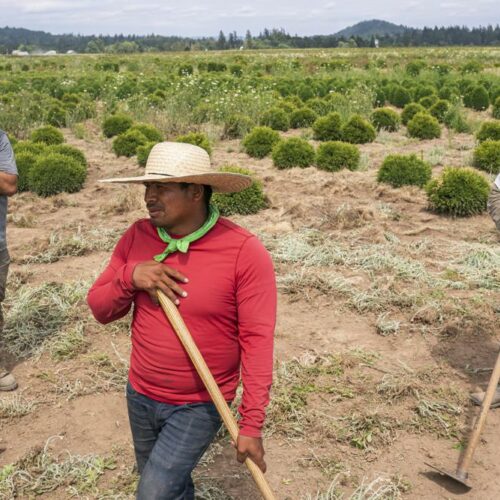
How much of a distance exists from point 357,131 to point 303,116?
2517mm

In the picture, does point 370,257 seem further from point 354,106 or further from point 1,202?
point 354,106

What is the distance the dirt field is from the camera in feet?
11.6

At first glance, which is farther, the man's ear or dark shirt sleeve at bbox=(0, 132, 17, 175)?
dark shirt sleeve at bbox=(0, 132, 17, 175)

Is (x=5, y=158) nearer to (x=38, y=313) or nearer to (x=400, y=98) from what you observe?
(x=38, y=313)

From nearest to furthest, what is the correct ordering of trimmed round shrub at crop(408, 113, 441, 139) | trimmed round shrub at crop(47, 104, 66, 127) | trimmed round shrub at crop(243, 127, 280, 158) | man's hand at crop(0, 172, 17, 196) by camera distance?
man's hand at crop(0, 172, 17, 196) < trimmed round shrub at crop(243, 127, 280, 158) < trimmed round shrub at crop(408, 113, 441, 139) < trimmed round shrub at crop(47, 104, 66, 127)

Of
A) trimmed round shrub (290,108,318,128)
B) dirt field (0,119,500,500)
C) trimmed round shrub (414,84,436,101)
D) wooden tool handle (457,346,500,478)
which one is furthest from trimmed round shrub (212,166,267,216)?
trimmed round shrub (414,84,436,101)

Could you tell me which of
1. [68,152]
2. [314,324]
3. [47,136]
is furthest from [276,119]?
[314,324]

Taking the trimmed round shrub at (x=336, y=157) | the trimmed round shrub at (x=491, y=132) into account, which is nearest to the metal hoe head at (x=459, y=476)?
the trimmed round shrub at (x=336, y=157)

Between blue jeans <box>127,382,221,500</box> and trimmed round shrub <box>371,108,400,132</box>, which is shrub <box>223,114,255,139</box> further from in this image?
blue jeans <box>127,382,221,500</box>

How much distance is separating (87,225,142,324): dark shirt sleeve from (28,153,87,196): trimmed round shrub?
25.5 feet

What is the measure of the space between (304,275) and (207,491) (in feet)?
10.2

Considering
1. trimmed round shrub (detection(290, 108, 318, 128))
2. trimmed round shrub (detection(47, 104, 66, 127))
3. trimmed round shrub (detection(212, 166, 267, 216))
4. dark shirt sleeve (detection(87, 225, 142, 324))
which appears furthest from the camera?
trimmed round shrub (detection(47, 104, 66, 127))

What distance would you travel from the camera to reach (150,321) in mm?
2289

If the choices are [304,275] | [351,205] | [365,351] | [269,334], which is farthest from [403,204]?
[269,334]
